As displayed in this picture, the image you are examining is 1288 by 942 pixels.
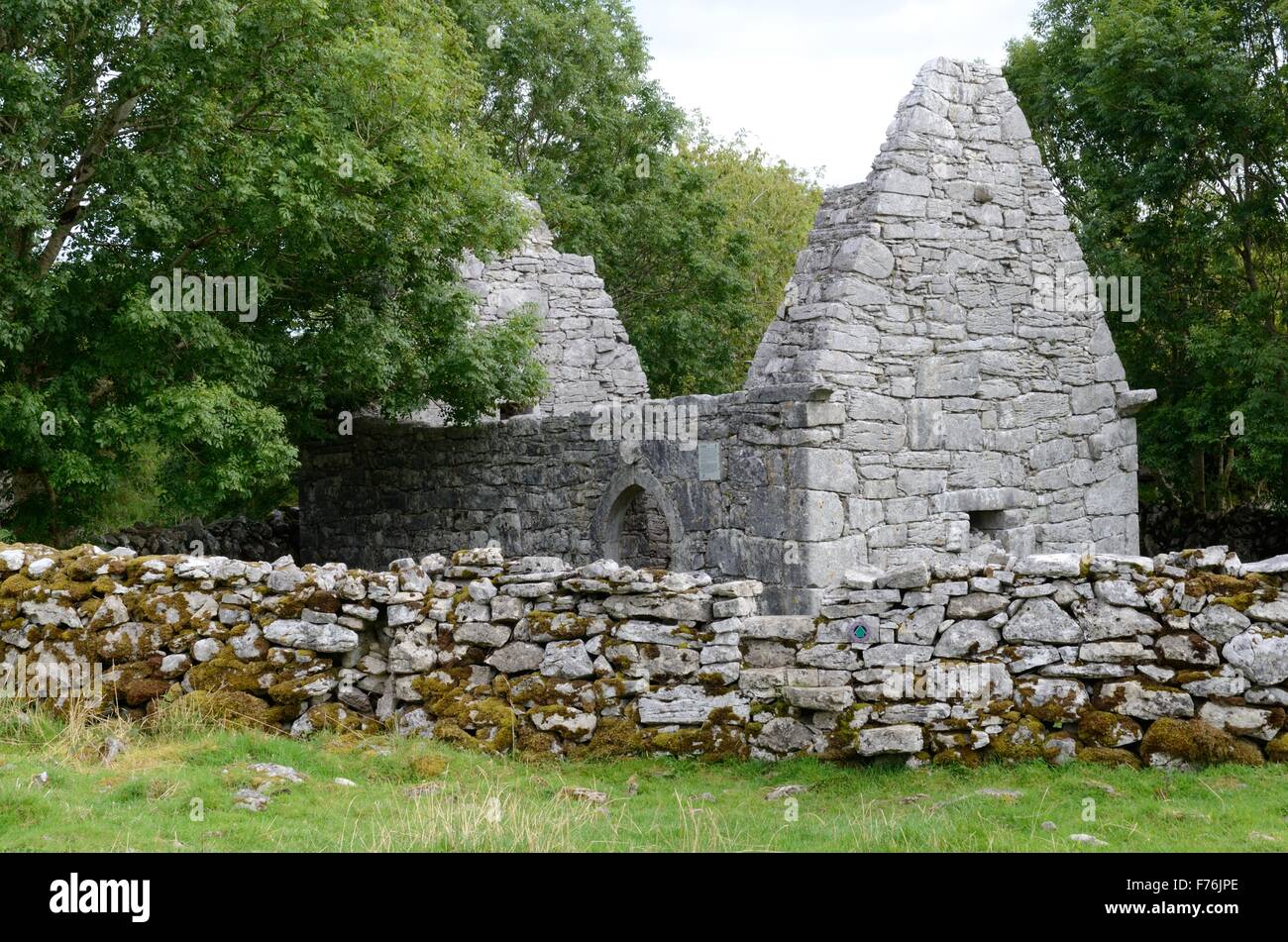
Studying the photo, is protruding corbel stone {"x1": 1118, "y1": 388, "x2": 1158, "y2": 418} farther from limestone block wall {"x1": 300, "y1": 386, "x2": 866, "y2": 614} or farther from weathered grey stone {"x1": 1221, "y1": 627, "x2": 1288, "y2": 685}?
weathered grey stone {"x1": 1221, "y1": 627, "x2": 1288, "y2": 685}

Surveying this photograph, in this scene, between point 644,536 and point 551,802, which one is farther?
point 644,536

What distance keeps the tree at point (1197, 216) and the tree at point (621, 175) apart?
8332 millimetres

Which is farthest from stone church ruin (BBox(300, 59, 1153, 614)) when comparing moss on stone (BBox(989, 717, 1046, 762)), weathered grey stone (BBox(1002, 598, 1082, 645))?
moss on stone (BBox(989, 717, 1046, 762))

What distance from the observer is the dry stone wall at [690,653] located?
715 cm

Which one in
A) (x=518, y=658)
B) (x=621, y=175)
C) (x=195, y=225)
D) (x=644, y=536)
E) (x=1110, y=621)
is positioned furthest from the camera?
(x=621, y=175)

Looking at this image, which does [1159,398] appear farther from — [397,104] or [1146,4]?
[397,104]

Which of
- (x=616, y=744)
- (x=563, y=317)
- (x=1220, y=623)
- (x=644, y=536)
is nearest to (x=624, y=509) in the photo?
(x=644, y=536)

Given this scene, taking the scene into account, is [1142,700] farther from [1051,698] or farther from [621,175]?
[621,175]

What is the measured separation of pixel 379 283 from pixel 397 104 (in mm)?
1933

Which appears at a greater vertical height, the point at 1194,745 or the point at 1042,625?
the point at 1042,625

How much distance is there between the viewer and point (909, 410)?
1262 centimetres

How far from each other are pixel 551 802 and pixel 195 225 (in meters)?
8.10

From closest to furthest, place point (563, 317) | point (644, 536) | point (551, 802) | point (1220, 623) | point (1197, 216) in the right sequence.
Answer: point (551, 802)
point (1220, 623)
point (563, 317)
point (1197, 216)
point (644, 536)

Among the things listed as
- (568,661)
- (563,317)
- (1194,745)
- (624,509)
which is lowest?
(1194,745)
